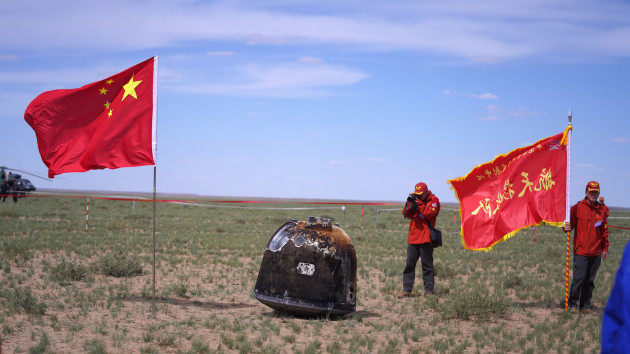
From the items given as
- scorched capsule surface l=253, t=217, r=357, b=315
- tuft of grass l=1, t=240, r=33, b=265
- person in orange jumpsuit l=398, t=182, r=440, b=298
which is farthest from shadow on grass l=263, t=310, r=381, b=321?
tuft of grass l=1, t=240, r=33, b=265

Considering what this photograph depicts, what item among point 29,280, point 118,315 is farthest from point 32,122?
point 29,280

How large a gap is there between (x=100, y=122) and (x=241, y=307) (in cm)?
375

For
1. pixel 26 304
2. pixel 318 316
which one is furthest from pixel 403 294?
pixel 26 304

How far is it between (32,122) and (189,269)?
253 inches

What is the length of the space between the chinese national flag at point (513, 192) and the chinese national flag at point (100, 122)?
4.90 meters

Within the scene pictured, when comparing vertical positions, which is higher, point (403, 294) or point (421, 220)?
point (421, 220)

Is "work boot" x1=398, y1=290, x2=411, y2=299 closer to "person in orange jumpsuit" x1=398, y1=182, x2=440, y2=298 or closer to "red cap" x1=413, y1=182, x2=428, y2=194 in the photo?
"person in orange jumpsuit" x1=398, y1=182, x2=440, y2=298

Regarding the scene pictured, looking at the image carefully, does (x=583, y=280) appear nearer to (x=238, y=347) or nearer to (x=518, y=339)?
(x=518, y=339)

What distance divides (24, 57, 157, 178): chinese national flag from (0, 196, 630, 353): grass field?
2.23 meters

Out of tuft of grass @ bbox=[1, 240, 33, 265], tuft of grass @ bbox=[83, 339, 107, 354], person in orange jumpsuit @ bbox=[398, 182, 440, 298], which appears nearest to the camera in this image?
tuft of grass @ bbox=[83, 339, 107, 354]

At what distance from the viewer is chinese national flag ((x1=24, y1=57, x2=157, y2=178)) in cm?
939

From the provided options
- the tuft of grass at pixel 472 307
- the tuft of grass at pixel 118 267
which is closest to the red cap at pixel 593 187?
the tuft of grass at pixel 472 307

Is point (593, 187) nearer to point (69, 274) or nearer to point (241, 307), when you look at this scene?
point (241, 307)

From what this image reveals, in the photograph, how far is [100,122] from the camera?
9570 mm
